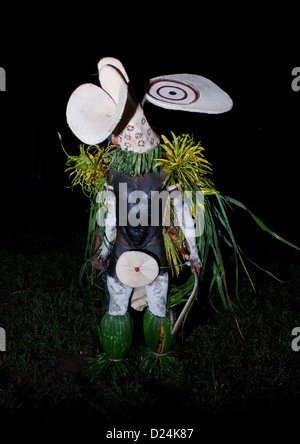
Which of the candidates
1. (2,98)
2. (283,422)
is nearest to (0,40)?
(2,98)

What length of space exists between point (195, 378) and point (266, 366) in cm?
48

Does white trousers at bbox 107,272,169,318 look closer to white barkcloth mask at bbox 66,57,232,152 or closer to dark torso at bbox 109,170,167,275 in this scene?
dark torso at bbox 109,170,167,275

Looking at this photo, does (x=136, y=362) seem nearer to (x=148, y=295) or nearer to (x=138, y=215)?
(x=148, y=295)

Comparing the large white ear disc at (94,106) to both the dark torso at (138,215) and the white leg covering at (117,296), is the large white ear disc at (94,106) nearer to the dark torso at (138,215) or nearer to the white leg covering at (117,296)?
the dark torso at (138,215)

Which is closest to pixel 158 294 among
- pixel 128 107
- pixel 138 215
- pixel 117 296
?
pixel 117 296

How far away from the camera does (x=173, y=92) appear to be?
178 centimetres

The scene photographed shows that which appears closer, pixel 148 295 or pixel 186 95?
pixel 186 95

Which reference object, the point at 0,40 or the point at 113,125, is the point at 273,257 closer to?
the point at 113,125

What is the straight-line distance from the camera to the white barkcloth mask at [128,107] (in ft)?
5.28

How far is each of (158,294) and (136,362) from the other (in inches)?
20.5

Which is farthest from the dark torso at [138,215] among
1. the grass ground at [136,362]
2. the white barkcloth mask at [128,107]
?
the grass ground at [136,362]

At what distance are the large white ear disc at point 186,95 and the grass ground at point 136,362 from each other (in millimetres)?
1374

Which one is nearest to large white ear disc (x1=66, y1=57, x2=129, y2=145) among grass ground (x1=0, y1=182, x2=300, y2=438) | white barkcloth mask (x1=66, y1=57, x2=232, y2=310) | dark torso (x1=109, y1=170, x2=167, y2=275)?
white barkcloth mask (x1=66, y1=57, x2=232, y2=310)

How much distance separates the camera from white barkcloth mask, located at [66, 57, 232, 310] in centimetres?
161
